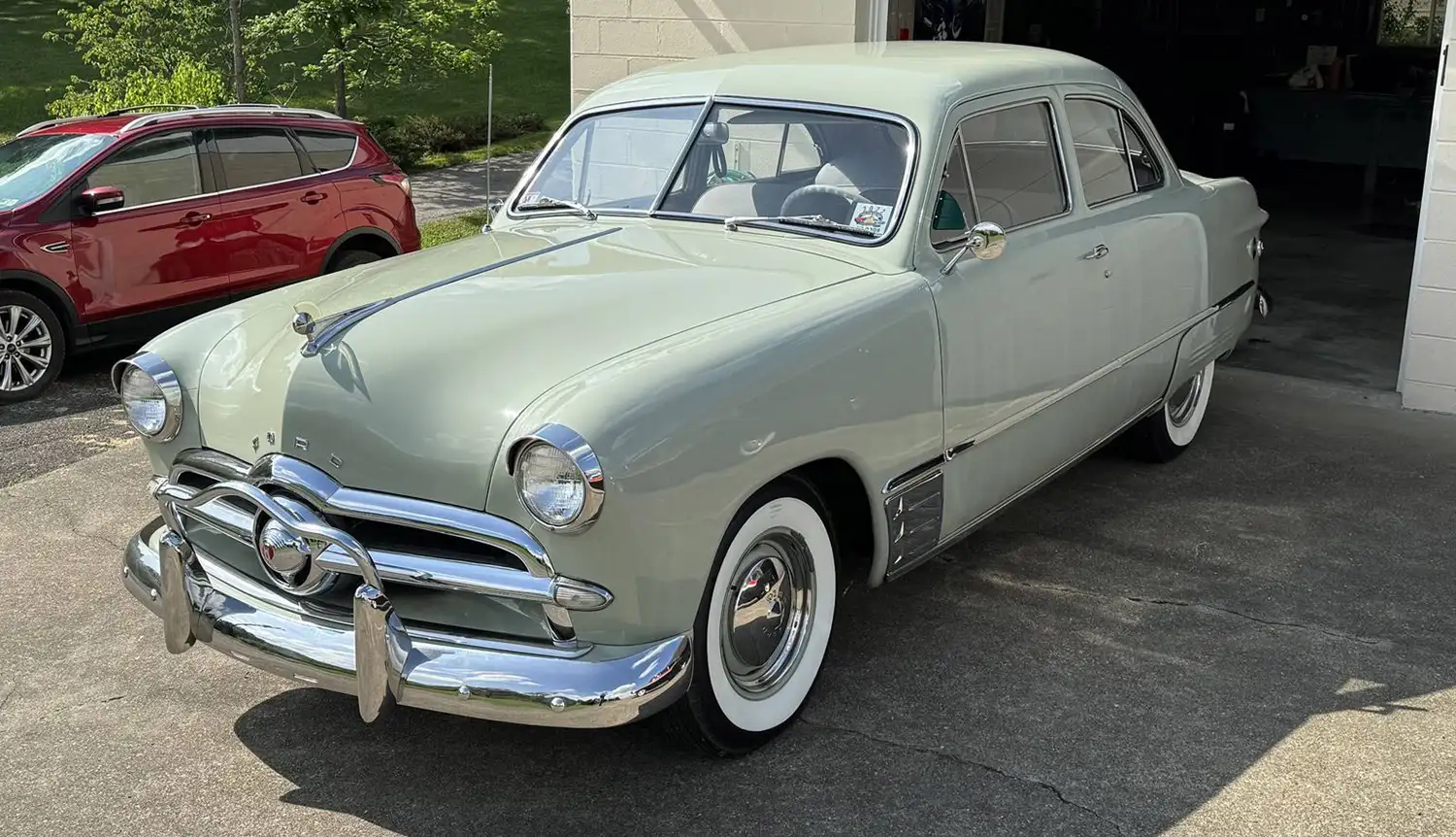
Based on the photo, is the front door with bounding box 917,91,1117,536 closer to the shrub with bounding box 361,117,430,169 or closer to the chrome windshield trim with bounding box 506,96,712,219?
the chrome windshield trim with bounding box 506,96,712,219

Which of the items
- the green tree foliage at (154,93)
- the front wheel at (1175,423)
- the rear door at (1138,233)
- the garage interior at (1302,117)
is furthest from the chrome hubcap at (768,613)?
the green tree foliage at (154,93)

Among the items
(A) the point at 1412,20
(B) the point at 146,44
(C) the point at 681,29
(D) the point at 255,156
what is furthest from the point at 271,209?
(A) the point at 1412,20

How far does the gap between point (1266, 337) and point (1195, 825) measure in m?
5.75

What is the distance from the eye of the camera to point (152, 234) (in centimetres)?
802

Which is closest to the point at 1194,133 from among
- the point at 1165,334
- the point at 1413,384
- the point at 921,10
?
the point at 921,10

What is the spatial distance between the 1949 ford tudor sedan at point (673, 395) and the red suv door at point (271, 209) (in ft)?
13.0

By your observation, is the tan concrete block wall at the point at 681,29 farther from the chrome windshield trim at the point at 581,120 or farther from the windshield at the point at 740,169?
the windshield at the point at 740,169

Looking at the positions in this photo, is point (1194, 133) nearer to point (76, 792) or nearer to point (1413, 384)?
point (1413, 384)

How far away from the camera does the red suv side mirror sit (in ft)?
25.4

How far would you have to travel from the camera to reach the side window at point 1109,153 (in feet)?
17.0

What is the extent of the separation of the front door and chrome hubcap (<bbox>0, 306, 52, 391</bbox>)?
545 cm

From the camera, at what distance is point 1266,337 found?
28.0 feet

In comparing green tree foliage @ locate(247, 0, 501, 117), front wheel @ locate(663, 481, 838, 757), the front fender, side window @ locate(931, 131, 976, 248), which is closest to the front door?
side window @ locate(931, 131, 976, 248)

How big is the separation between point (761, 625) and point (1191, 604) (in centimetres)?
182
